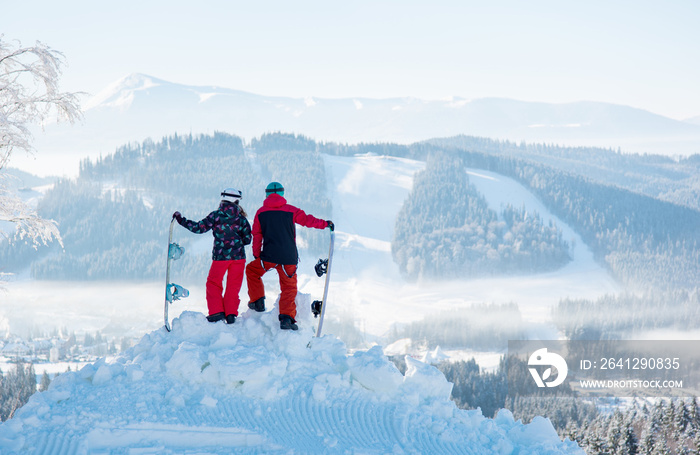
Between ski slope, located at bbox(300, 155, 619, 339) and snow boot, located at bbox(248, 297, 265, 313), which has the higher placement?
snow boot, located at bbox(248, 297, 265, 313)

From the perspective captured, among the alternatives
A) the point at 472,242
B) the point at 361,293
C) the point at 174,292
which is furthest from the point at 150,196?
the point at 174,292

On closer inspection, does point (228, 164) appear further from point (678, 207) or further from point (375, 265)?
point (678, 207)

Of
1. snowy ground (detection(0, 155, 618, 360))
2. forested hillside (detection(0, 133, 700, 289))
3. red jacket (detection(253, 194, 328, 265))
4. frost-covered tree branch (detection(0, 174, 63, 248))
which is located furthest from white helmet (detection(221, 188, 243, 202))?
forested hillside (detection(0, 133, 700, 289))

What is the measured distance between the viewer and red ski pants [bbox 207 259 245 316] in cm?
886

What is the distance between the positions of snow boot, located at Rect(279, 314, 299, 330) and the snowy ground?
107 meters

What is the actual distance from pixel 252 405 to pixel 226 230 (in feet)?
8.98

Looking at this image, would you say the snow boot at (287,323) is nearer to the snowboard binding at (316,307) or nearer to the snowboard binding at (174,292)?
the snowboard binding at (316,307)

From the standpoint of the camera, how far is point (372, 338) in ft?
376

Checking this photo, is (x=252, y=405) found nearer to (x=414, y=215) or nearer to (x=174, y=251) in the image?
(x=174, y=251)

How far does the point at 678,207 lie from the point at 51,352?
17310cm

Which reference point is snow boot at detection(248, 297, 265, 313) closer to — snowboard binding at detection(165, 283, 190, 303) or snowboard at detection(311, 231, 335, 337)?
snowboard at detection(311, 231, 335, 337)

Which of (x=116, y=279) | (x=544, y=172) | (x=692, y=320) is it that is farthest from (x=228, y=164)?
(x=692, y=320)

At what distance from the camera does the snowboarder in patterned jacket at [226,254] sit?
884cm

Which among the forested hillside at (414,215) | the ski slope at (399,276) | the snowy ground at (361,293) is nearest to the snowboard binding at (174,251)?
the ski slope at (399,276)
